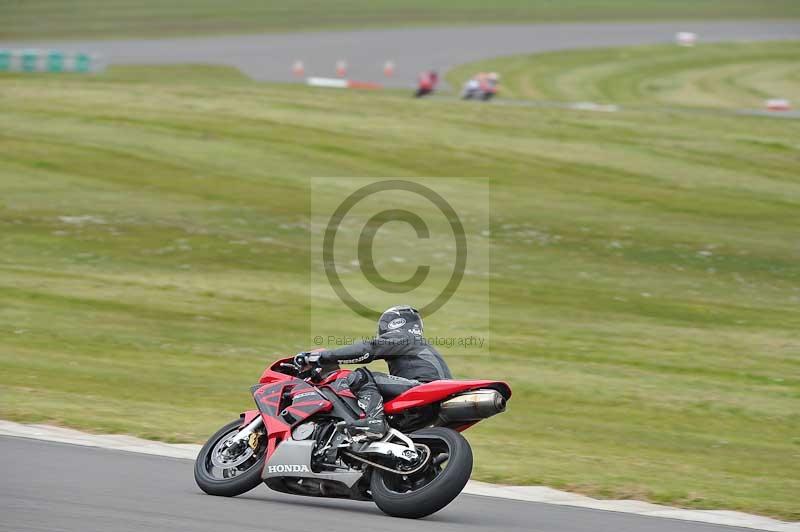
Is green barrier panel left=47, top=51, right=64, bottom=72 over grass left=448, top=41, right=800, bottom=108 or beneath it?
over

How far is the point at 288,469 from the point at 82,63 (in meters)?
36.6

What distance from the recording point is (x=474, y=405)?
8.41 m

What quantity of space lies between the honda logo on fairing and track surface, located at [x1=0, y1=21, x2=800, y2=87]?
1405 inches

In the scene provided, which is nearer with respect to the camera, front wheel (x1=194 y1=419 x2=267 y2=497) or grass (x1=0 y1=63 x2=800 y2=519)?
front wheel (x1=194 y1=419 x2=267 y2=497)

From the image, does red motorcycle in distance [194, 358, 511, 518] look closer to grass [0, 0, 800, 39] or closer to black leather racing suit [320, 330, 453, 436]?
black leather racing suit [320, 330, 453, 436]

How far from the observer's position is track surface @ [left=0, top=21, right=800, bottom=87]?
4781 centimetres

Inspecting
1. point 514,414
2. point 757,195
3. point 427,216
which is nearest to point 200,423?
point 514,414

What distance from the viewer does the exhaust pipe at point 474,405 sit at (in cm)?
839

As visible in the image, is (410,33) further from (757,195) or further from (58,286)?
(58,286)

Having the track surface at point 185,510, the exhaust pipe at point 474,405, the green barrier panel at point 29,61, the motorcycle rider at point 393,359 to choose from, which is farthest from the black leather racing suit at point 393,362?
the green barrier panel at point 29,61

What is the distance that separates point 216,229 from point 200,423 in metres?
10.7

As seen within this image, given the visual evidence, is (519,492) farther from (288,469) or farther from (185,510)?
(185,510)

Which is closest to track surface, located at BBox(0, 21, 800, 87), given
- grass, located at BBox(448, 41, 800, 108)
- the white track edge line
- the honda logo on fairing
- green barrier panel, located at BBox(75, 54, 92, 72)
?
grass, located at BBox(448, 41, 800, 108)

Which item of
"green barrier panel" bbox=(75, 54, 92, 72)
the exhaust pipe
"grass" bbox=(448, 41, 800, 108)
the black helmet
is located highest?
"green barrier panel" bbox=(75, 54, 92, 72)
